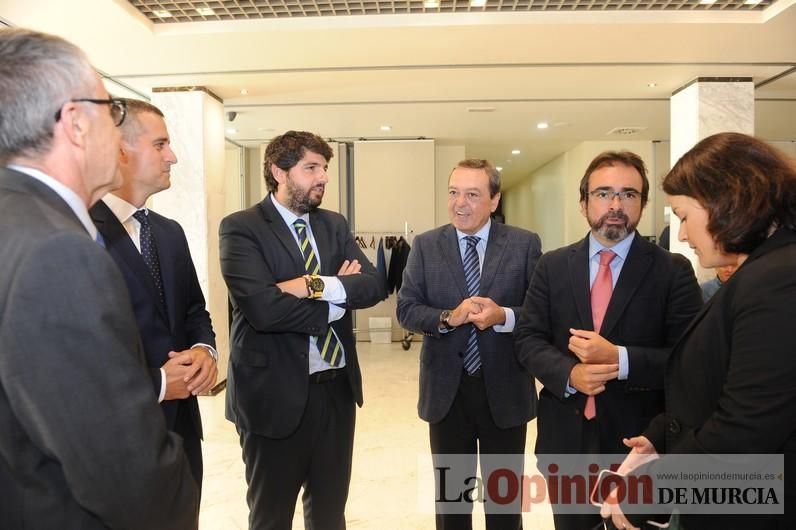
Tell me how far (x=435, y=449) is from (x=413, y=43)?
10.9 ft

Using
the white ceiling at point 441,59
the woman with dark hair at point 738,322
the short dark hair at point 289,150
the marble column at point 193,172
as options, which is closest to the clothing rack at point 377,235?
the white ceiling at point 441,59

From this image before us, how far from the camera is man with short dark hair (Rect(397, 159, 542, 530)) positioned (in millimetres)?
2297

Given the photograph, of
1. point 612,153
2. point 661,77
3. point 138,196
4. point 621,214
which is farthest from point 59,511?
point 661,77

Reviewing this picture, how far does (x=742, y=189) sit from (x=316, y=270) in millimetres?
1559

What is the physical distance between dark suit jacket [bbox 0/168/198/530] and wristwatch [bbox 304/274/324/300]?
1.18m

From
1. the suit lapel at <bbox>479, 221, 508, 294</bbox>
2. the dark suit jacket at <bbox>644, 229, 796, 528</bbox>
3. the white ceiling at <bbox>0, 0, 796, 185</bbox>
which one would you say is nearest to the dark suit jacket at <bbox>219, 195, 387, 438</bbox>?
the suit lapel at <bbox>479, 221, 508, 294</bbox>

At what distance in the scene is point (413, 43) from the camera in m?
4.41

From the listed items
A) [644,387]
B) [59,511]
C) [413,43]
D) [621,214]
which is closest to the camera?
[59,511]

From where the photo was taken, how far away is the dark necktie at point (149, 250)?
1795 millimetres

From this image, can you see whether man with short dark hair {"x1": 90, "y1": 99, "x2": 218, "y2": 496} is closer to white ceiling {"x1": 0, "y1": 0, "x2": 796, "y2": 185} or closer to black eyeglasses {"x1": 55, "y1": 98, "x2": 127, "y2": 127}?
black eyeglasses {"x1": 55, "y1": 98, "x2": 127, "y2": 127}

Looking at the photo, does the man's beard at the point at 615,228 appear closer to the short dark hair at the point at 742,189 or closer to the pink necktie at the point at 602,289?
the pink necktie at the point at 602,289

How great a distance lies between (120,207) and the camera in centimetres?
184

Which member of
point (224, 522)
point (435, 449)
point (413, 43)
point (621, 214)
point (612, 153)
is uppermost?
point (413, 43)

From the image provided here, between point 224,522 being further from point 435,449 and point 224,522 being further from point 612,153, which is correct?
point 612,153
